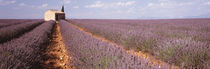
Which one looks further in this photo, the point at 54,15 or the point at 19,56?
the point at 54,15

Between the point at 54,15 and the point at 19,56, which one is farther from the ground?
the point at 54,15

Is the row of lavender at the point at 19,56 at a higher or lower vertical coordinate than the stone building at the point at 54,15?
lower

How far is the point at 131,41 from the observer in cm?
430

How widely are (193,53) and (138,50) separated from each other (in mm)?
1878

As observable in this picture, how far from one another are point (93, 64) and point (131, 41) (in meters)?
2.78

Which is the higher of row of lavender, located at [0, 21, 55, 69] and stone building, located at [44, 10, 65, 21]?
stone building, located at [44, 10, 65, 21]

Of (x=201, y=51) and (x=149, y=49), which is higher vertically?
(x=201, y=51)

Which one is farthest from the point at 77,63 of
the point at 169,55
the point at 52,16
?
the point at 52,16

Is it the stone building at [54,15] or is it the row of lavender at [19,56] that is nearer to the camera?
the row of lavender at [19,56]

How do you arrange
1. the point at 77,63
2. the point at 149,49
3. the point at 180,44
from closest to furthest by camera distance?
the point at 77,63 → the point at 180,44 → the point at 149,49

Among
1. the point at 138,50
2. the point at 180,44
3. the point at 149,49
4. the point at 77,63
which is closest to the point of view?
the point at 77,63

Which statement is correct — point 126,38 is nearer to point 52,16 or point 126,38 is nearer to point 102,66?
point 102,66

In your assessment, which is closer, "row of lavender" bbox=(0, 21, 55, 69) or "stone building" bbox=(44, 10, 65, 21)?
"row of lavender" bbox=(0, 21, 55, 69)

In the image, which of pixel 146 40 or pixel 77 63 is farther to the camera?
pixel 146 40
